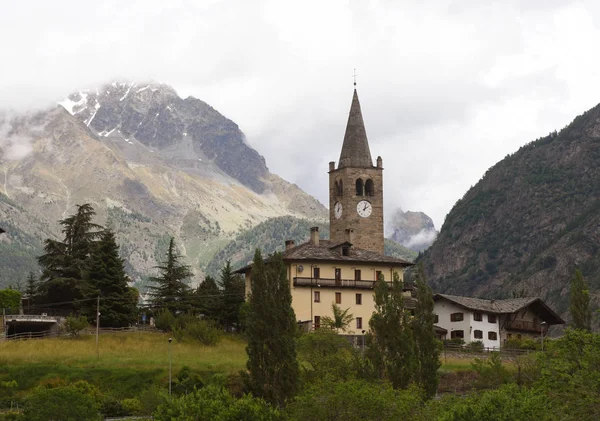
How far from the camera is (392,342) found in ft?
222

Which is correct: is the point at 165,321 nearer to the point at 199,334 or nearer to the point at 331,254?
the point at 199,334

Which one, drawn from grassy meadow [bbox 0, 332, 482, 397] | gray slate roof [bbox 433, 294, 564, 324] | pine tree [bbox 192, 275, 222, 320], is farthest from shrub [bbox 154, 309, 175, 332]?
gray slate roof [bbox 433, 294, 564, 324]

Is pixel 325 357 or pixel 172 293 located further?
pixel 172 293

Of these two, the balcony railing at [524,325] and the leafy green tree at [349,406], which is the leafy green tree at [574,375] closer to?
the leafy green tree at [349,406]

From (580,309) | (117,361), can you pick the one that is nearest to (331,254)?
(580,309)

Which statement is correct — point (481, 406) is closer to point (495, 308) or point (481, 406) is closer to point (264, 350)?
point (264, 350)

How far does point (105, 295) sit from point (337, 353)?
2662 cm

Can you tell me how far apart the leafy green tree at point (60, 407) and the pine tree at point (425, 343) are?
64.3 ft

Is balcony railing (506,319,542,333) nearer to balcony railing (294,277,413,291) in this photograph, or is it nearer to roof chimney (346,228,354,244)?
balcony railing (294,277,413,291)

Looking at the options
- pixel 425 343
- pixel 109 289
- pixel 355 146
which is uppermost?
pixel 355 146

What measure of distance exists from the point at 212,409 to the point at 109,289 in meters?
47.8

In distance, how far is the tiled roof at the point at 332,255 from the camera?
101 metres

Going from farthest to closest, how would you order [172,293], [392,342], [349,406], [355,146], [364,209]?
1. [355,146]
2. [364,209]
3. [172,293]
4. [392,342]
5. [349,406]

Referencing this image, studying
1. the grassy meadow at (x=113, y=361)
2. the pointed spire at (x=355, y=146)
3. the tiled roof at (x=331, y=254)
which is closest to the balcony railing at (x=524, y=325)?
the tiled roof at (x=331, y=254)
